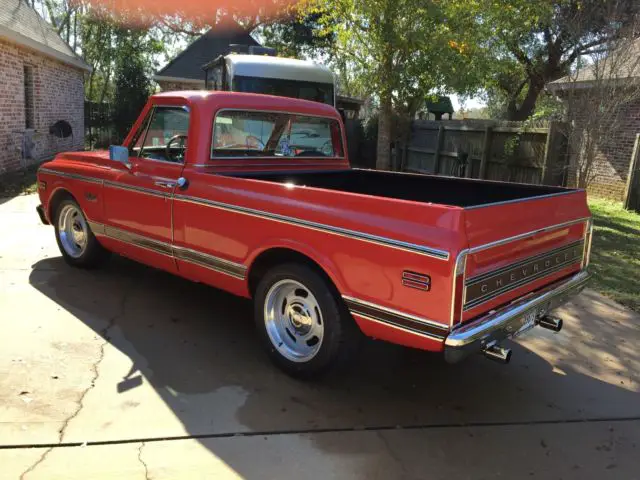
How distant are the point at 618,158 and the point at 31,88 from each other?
562 inches

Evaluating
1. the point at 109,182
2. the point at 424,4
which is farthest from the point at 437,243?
the point at 424,4

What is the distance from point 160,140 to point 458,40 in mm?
7985

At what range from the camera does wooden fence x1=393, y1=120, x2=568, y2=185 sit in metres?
10.2

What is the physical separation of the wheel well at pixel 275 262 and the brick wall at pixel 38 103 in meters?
10.3

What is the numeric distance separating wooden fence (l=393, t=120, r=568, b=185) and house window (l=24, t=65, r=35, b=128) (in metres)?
10.3

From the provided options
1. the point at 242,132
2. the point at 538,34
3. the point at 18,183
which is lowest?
the point at 18,183

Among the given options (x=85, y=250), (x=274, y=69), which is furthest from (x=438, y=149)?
(x=85, y=250)

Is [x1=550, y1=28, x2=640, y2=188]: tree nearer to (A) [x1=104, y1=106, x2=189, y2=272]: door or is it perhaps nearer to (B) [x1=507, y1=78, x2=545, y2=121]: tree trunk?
(A) [x1=104, y1=106, x2=189, y2=272]: door

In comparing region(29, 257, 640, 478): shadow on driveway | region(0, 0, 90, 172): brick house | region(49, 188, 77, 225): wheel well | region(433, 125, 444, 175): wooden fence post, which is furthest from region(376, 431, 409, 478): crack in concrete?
region(433, 125, 444, 175): wooden fence post

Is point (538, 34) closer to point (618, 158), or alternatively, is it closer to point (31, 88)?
point (618, 158)

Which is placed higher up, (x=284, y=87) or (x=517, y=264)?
(x=284, y=87)

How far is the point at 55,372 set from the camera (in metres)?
3.55

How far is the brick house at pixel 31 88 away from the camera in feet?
39.0

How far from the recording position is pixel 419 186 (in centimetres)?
481
